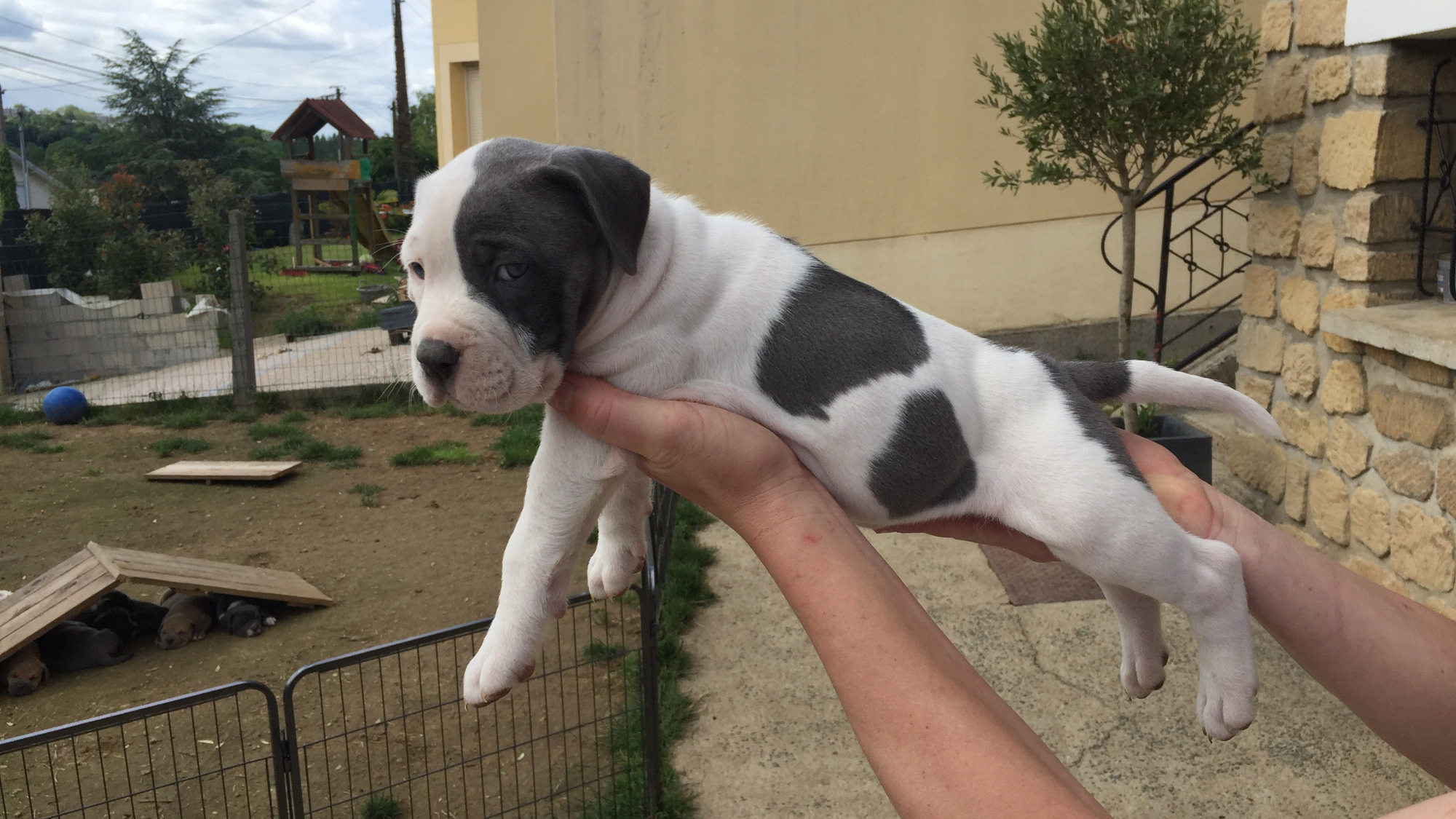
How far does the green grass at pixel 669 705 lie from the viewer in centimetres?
472

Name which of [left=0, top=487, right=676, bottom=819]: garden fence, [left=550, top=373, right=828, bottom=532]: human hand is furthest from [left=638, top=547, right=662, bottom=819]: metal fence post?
[left=550, top=373, right=828, bottom=532]: human hand

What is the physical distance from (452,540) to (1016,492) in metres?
6.71

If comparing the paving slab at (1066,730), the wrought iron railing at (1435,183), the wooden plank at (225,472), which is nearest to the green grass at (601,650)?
the paving slab at (1066,730)

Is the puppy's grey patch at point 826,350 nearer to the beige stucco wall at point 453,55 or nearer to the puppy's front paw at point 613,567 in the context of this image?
the puppy's front paw at point 613,567

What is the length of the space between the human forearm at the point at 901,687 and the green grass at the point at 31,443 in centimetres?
1115

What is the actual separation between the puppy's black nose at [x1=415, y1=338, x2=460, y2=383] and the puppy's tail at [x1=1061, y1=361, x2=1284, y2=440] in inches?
51.6

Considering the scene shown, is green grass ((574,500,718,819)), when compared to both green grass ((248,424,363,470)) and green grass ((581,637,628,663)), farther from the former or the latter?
green grass ((248,424,363,470))

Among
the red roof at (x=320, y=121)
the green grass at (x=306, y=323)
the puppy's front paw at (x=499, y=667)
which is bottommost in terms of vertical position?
the green grass at (x=306, y=323)

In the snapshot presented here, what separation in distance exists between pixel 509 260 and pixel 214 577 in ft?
19.0

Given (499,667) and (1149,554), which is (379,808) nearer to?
(499,667)

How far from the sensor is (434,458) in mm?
10172

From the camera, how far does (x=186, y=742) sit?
5637mm

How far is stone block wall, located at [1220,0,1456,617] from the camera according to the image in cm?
491

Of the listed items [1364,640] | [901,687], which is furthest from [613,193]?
[1364,640]
